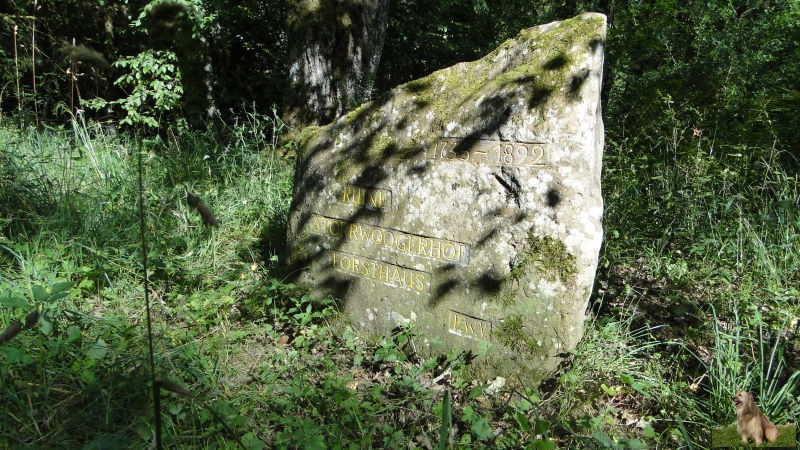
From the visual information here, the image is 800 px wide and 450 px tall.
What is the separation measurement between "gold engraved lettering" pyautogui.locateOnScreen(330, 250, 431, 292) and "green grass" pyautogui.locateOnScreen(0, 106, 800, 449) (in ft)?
0.81

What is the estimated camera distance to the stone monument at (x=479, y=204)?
8.42 feet

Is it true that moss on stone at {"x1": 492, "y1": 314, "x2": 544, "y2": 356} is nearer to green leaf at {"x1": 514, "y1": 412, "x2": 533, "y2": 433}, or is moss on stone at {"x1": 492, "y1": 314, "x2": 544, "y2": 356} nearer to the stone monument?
the stone monument

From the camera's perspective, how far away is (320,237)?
330cm

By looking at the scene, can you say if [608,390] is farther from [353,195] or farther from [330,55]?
[330,55]

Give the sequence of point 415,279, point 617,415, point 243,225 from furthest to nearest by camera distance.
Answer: point 243,225 < point 415,279 < point 617,415

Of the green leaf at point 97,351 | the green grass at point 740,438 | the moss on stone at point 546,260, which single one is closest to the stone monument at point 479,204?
the moss on stone at point 546,260

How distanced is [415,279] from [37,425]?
1797 millimetres

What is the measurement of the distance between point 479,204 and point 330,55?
3.09m

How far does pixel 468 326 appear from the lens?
2.81 metres

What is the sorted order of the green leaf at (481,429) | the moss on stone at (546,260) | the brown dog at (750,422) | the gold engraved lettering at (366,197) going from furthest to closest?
1. the gold engraved lettering at (366,197)
2. the moss on stone at (546,260)
3. the green leaf at (481,429)
4. the brown dog at (750,422)

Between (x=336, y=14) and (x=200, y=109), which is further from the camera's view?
(x=200, y=109)

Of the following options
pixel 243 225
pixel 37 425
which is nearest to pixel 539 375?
pixel 37 425

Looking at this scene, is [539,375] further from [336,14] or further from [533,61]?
[336,14]

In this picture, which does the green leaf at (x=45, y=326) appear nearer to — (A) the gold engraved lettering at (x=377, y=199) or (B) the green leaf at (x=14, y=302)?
(B) the green leaf at (x=14, y=302)
